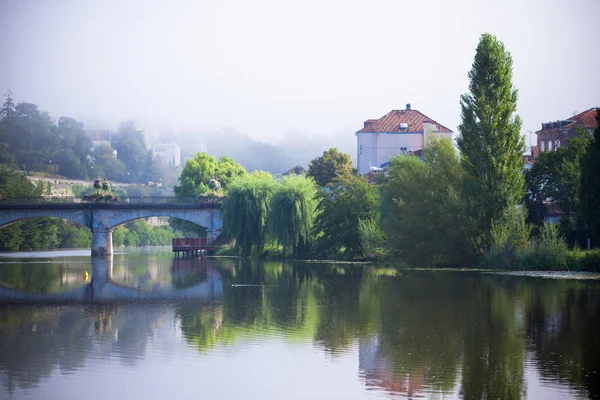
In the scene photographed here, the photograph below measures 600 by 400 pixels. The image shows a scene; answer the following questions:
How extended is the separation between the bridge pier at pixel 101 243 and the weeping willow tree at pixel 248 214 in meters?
19.9

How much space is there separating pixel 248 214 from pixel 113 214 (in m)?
24.4

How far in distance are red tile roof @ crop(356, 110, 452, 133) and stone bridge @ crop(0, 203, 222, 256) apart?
2490 centimetres

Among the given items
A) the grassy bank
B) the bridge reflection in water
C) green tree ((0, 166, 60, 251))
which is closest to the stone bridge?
green tree ((0, 166, 60, 251))

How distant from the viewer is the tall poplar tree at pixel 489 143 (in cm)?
6197

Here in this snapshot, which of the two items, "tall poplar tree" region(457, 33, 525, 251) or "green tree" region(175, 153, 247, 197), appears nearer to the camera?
"tall poplar tree" region(457, 33, 525, 251)

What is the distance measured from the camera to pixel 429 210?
219 ft

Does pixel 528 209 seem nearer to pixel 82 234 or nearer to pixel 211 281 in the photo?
pixel 211 281

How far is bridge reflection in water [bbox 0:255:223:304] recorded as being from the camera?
46.7 metres

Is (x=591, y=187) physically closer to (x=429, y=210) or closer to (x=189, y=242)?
(x=429, y=210)

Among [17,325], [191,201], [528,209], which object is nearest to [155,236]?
[191,201]

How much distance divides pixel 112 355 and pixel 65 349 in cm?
189

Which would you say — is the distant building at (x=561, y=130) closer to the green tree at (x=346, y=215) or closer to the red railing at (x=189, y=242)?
the green tree at (x=346, y=215)

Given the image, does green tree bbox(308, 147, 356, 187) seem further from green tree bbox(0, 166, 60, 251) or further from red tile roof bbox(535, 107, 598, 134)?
green tree bbox(0, 166, 60, 251)

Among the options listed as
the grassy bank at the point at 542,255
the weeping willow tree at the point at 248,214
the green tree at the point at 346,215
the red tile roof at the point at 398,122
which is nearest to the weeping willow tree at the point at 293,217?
the green tree at the point at 346,215
